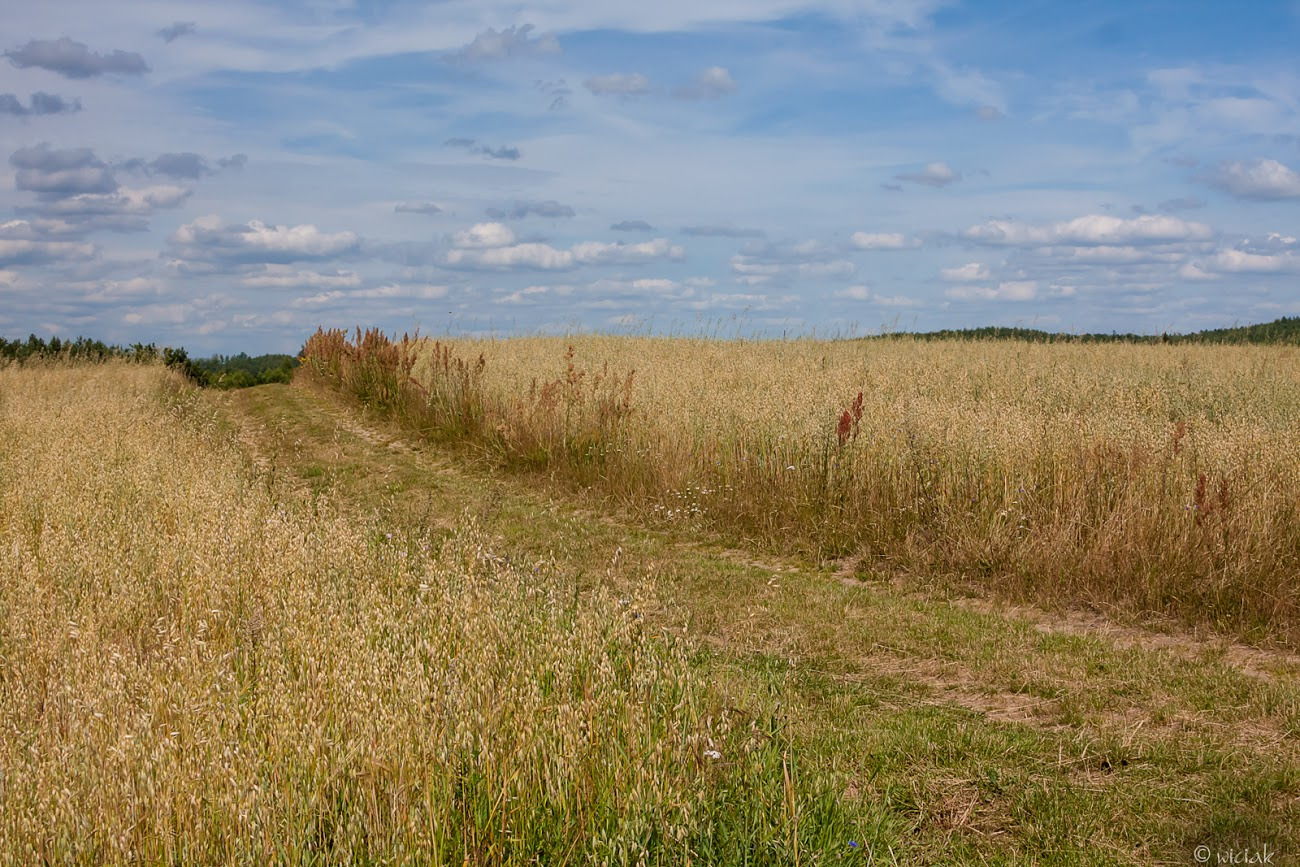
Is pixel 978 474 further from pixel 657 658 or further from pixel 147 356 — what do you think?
pixel 147 356

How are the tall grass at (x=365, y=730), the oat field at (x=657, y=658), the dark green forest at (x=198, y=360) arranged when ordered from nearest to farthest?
the tall grass at (x=365, y=730), the oat field at (x=657, y=658), the dark green forest at (x=198, y=360)

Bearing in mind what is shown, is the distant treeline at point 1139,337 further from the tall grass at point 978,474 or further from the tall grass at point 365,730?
the tall grass at point 365,730

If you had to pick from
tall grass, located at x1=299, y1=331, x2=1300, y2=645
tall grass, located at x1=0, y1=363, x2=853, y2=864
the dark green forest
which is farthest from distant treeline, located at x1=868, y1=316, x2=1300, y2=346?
tall grass, located at x1=0, y1=363, x2=853, y2=864

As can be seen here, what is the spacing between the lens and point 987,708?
5.14 metres

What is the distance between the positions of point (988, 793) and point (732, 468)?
5659 millimetres

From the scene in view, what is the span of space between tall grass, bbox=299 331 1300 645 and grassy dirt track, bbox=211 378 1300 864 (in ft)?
1.24

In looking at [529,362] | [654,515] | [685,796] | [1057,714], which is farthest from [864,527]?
[529,362]

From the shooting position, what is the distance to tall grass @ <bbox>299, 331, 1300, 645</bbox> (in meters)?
6.59
